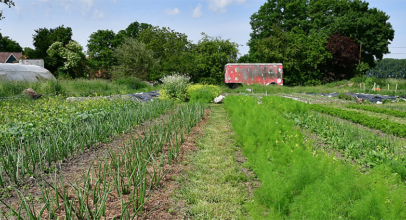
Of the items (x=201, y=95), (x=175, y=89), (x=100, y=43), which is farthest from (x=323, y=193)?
(x=100, y=43)

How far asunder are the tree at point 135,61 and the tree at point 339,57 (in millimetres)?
16801

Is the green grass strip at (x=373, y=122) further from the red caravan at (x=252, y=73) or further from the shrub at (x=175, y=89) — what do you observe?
the red caravan at (x=252, y=73)

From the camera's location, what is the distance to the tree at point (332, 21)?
2819 centimetres

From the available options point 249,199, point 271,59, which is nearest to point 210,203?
point 249,199

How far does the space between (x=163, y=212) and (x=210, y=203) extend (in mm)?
550

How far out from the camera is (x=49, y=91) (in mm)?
11922

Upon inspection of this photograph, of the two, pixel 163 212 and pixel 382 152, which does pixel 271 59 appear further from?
pixel 163 212

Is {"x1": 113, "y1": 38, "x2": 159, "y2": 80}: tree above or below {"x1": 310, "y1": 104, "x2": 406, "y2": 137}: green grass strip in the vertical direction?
above

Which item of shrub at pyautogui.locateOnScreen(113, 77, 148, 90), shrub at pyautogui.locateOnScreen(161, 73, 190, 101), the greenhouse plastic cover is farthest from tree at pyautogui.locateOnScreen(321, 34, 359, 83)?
the greenhouse plastic cover

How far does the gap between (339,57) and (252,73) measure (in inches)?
400

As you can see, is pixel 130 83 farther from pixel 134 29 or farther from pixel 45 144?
pixel 134 29

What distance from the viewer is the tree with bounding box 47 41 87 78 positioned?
28953 mm

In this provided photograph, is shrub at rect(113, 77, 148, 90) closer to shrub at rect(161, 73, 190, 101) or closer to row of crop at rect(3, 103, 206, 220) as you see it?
shrub at rect(161, 73, 190, 101)

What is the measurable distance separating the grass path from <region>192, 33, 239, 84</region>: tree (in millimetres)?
19565
